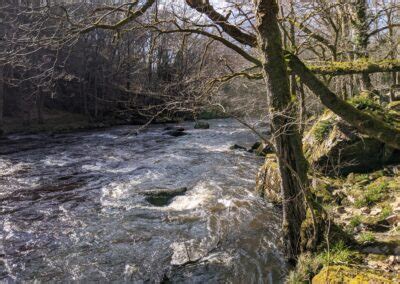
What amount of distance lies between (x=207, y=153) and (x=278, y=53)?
41.4 ft

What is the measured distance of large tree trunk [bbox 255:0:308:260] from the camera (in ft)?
16.8

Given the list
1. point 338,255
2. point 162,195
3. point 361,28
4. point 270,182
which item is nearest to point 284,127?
point 338,255

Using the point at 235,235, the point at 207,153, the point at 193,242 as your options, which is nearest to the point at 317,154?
the point at 235,235

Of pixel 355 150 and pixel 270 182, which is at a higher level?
pixel 355 150

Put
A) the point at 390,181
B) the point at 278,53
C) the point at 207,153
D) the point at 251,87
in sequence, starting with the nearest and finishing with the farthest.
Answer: the point at 278,53, the point at 390,181, the point at 251,87, the point at 207,153

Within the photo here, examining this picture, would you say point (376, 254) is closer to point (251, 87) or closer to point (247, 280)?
point (247, 280)

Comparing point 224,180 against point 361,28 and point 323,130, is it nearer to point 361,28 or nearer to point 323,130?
point 323,130

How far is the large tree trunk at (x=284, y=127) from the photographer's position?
5121 mm

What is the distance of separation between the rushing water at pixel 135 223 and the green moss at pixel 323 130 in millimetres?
2344

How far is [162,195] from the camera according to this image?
10461mm

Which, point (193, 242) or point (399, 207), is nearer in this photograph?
point (399, 207)

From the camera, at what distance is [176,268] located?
6520 millimetres

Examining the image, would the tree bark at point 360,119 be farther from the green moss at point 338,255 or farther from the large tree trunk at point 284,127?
the green moss at point 338,255

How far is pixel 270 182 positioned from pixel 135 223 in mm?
3672
